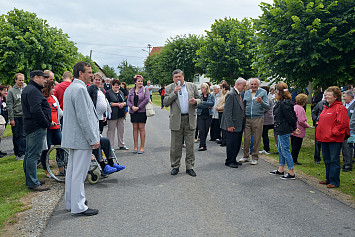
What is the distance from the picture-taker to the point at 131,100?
29.6 ft

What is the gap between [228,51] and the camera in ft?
83.9

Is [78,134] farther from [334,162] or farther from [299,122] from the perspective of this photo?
[299,122]

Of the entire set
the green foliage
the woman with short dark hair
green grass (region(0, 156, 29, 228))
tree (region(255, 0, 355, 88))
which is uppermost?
the green foliage

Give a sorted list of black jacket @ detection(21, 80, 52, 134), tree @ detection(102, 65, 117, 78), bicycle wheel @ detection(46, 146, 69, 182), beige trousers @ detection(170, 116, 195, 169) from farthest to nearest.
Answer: tree @ detection(102, 65, 117, 78)
beige trousers @ detection(170, 116, 195, 169)
bicycle wheel @ detection(46, 146, 69, 182)
black jacket @ detection(21, 80, 52, 134)

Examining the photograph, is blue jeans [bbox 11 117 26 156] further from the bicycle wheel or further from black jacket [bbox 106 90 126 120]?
black jacket [bbox 106 90 126 120]

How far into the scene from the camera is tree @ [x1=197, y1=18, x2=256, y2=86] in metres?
25.6

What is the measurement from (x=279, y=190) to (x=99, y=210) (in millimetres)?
3274

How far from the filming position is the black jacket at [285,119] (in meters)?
6.45

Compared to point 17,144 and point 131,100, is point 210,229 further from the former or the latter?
point 17,144

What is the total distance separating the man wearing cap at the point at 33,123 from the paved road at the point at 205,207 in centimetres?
96

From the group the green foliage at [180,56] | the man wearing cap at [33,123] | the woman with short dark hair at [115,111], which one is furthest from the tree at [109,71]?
the man wearing cap at [33,123]

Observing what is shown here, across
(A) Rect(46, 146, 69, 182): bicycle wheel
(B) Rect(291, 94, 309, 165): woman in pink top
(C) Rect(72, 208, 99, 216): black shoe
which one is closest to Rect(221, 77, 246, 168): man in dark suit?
(B) Rect(291, 94, 309, 165): woman in pink top

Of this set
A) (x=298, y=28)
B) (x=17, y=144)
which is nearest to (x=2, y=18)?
(x=17, y=144)

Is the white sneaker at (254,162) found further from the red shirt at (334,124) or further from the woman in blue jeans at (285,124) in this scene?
the red shirt at (334,124)
